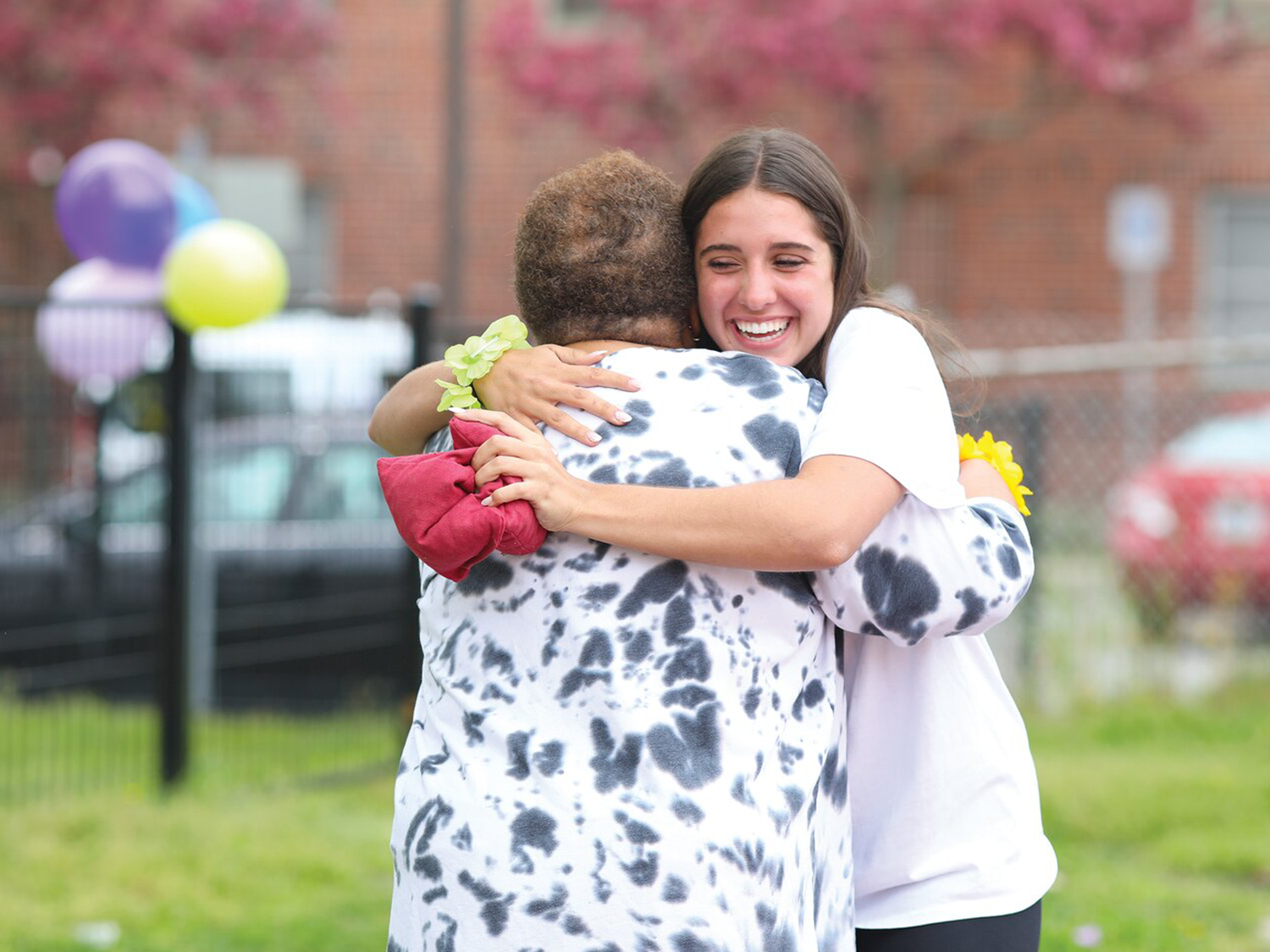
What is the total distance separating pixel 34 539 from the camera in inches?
243

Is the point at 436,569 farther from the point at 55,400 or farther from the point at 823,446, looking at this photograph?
the point at 55,400

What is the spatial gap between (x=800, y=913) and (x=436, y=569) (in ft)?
2.02

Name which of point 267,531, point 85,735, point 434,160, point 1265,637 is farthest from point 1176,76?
point 85,735

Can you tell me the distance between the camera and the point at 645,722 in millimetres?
1910

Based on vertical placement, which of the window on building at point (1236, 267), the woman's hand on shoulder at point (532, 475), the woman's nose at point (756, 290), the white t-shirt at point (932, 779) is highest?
the window on building at point (1236, 267)

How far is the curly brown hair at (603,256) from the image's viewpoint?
2.06 m

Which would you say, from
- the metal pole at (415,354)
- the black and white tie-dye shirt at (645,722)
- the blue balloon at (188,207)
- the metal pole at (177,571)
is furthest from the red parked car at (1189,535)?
the black and white tie-dye shirt at (645,722)

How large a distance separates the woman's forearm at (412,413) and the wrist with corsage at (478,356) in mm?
94

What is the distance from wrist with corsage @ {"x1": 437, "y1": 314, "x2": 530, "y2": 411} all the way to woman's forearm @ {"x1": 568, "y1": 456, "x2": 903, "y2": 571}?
0.30 m

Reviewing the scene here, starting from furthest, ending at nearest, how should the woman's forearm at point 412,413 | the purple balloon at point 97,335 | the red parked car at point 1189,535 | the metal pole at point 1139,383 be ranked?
1. the metal pole at point 1139,383
2. the red parked car at point 1189,535
3. the purple balloon at point 97,335
4. the woman's forearm at point 412,413

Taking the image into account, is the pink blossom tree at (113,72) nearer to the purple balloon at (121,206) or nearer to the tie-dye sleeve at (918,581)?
the purple balloon at (121,206)

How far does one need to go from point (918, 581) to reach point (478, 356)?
65 centimetres

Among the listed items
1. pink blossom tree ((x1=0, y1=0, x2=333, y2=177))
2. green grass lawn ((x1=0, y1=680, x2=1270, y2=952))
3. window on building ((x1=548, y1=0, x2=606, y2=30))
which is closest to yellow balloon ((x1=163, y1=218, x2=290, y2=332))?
green grass lawn ((x1=0, y1=680, x2=1270, y2=952))

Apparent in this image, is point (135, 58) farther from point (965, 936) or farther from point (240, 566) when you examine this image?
point (965, 936)
